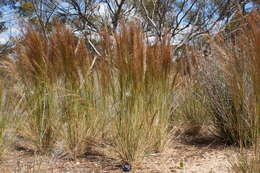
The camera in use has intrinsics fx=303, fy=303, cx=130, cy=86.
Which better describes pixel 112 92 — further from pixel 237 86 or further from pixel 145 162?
pixel 237 86

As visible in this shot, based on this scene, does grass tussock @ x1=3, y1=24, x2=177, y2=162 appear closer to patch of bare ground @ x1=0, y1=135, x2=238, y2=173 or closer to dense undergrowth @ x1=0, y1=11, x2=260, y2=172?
dense undergrowth @ x1=0, y1=11, x2=260, y2=172

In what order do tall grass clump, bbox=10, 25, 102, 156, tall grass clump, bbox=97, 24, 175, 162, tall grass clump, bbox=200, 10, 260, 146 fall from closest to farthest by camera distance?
tall grass clump, bbox=200, 10, 260, 146 < tall grass clump, bbox=97, 24, 175, 162 < tall grass clump, bbox=10, 25, 102, 156

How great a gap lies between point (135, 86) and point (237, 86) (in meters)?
0.80

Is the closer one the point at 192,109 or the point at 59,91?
the point at 59,91

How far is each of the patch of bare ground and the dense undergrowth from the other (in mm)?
104

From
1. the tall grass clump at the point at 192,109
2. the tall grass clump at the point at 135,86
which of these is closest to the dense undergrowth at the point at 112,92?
the tall grass clump at the point at 135,86

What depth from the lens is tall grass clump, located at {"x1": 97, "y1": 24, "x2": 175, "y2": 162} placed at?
2.24 metres

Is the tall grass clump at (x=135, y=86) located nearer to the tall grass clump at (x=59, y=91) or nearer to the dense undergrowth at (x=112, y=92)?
the dense undergrowth at (x=112, y=92)

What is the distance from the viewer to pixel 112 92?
251 centimetres

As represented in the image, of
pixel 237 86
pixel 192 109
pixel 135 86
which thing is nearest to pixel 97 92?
pixel 135 86

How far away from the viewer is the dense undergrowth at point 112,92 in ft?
7.45

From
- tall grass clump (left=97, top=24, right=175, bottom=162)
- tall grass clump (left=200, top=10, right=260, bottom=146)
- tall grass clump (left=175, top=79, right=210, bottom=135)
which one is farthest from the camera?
tall grass clump (left=175, top=79, right=210, bottom=135)

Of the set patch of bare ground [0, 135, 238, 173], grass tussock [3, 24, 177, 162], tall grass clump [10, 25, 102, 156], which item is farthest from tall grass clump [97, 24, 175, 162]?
tall grass clump [10, 25, 102, 156]

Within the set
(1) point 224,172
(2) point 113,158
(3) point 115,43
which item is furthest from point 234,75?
(2) point 113,158
